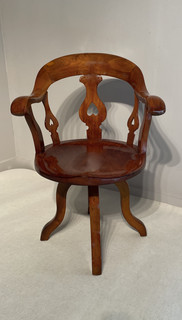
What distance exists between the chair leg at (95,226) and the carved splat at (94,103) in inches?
14.9

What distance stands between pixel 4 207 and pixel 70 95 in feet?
2.54

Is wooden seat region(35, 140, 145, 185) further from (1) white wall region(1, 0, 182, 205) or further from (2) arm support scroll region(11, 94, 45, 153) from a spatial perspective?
(1) white wall region(1, 0, 182, 205)

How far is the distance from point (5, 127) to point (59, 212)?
1069mm

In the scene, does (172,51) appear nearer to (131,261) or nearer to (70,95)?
(70,95)

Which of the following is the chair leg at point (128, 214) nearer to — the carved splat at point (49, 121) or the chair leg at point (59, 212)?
the chair leg at point (59, 212)

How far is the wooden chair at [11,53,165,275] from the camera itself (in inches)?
40.1

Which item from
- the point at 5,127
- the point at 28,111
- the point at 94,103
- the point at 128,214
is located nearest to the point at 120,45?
the point at 94,103

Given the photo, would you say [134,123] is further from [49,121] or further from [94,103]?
[49,121]

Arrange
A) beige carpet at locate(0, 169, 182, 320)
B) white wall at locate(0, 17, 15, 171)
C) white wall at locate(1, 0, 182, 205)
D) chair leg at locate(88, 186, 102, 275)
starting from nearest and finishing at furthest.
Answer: beige carpet at locate(0, 169, 182, 320), chair leg at locate(88, 186, 102, 275), white wall at locate(1, 0, 182, 205), white wall at locate(0, 17, 15, 171)

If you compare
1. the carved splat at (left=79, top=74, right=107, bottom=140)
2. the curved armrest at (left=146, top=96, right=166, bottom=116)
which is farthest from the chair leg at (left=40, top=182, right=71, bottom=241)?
the curved armrest at (left=146, top=96, right=166, bottom=116)

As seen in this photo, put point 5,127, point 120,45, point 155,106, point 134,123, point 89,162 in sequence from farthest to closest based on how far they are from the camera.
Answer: point 5,127
point 120,45
point 134,123
point 89,162
point 155,106

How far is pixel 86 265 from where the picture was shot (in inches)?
46.7

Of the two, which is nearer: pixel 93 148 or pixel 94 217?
pixel 94 217

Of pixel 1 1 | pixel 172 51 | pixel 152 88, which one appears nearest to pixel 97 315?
pixel 152 88
